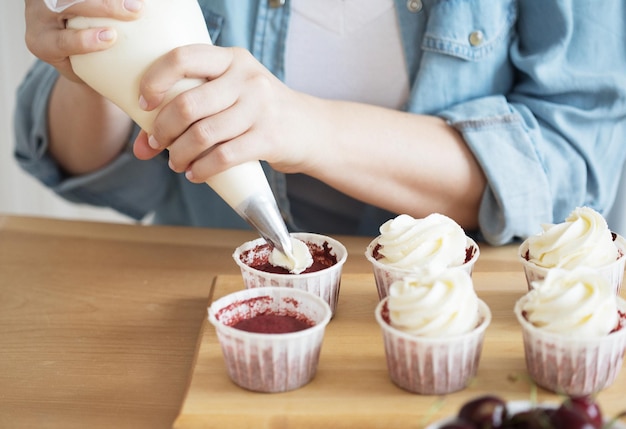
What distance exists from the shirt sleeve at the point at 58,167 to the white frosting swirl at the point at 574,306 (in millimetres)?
768

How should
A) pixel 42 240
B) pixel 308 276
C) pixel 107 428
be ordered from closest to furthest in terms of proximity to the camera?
1. pixel 107 428
2. pixel 308 276
3. pixel 42 240

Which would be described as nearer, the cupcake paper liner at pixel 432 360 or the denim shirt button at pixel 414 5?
the cupcake paper liner at pixel 432 360

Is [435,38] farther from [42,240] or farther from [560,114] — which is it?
[42,240]

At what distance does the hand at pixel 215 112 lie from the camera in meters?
0.83

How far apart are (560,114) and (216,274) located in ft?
1.81

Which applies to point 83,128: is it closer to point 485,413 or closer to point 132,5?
point 132,5

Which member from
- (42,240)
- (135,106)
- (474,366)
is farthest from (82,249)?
(474,366)

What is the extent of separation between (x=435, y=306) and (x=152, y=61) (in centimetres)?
38

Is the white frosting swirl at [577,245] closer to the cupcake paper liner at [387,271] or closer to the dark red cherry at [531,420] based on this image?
the cupcake paper liner at [387,271]

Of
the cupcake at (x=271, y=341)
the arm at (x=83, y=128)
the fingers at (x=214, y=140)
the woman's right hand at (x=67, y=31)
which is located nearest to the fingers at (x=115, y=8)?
the woman's right hand at (x=67, y=31)

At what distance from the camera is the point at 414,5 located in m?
1.18

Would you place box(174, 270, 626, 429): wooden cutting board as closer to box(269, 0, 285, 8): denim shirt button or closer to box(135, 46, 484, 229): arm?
box(135, 46, 484, 229): arm

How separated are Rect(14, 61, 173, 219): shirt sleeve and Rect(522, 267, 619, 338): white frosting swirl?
2.52ft

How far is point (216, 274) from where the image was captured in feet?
3.74
